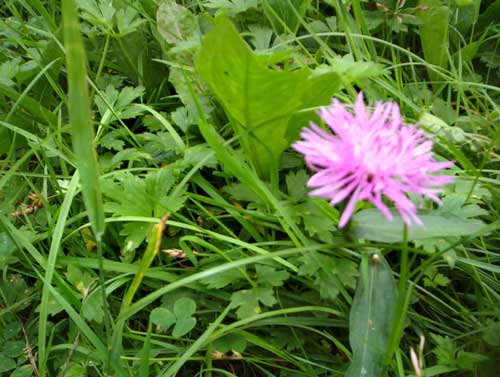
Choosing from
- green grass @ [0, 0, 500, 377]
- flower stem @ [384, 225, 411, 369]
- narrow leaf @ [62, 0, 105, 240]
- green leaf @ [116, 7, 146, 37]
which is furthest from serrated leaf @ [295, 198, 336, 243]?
green leaf @ [116, 7, 146, 37]

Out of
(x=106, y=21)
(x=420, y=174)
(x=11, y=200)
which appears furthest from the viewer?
(x=106, y=21)

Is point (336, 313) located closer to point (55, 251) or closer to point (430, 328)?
point (430, 328)

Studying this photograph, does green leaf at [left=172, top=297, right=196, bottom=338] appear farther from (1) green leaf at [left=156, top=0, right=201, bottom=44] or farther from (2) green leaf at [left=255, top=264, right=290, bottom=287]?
(1) green leaf at [left=156, top=0, right=201, bottom=44]

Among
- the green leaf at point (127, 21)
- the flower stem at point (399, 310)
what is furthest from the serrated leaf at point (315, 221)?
the green leaf at point (127, 21)

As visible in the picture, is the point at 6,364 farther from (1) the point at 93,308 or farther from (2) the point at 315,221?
(2) the point at 315,221

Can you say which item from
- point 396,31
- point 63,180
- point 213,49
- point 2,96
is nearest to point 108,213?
point 63,180

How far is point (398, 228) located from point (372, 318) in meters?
0.19

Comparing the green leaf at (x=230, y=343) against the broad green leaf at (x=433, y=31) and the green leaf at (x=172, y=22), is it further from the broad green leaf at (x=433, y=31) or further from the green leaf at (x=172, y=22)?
the broad green leaf at (x=433, y=31)

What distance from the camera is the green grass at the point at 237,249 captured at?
41.8 inches

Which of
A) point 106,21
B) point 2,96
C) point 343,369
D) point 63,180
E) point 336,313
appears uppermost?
point 106,21

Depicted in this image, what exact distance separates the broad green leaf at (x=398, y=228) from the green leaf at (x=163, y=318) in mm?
413

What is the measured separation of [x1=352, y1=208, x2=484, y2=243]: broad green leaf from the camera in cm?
96

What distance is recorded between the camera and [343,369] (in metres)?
1.15

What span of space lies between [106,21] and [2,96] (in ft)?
1.27
